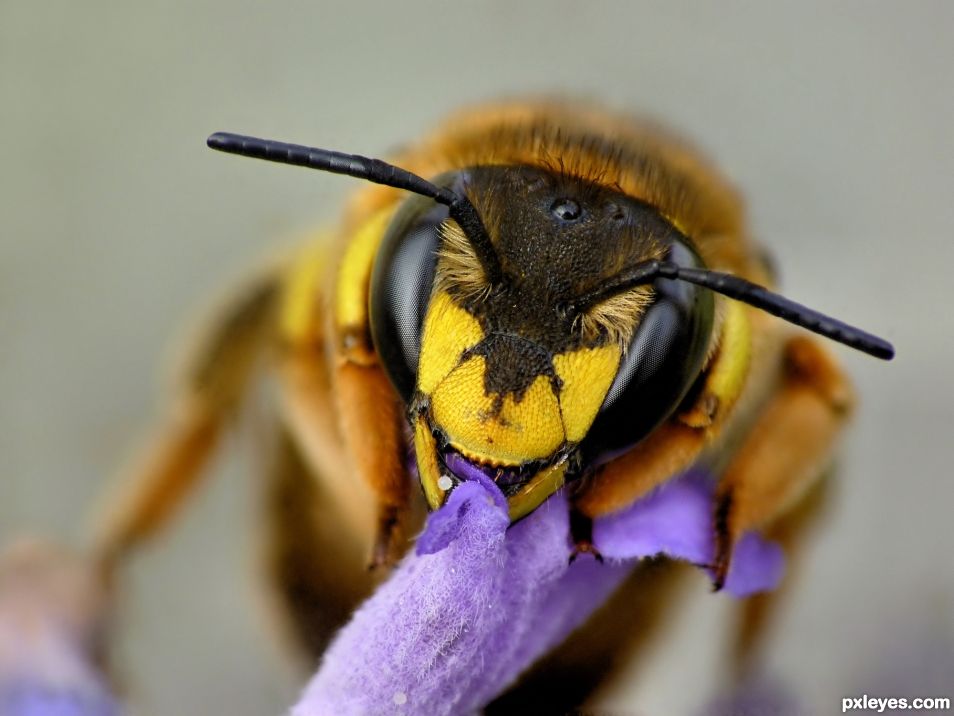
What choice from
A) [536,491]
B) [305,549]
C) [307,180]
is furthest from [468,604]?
[307,180]

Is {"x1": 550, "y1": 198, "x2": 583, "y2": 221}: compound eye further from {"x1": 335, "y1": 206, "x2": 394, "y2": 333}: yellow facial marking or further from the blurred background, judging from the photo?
the blurred background

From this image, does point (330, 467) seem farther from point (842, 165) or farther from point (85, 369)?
point (842, 165)

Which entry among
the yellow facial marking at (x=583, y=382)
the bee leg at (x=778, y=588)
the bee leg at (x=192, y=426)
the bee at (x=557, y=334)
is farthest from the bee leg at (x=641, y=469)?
the bee leg at (x=192, y=426)

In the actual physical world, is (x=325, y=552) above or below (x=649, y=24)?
below

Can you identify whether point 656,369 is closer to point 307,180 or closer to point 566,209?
point 566,209

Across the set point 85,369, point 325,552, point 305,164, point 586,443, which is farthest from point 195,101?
point 586,443

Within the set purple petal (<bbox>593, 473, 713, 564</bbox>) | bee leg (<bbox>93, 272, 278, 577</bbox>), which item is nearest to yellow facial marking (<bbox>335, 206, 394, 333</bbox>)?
purple petal (<bbox>593, 473, 713, 564</bbox>)

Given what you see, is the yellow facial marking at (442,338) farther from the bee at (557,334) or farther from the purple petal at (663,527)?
the purple petal at (663,527)
